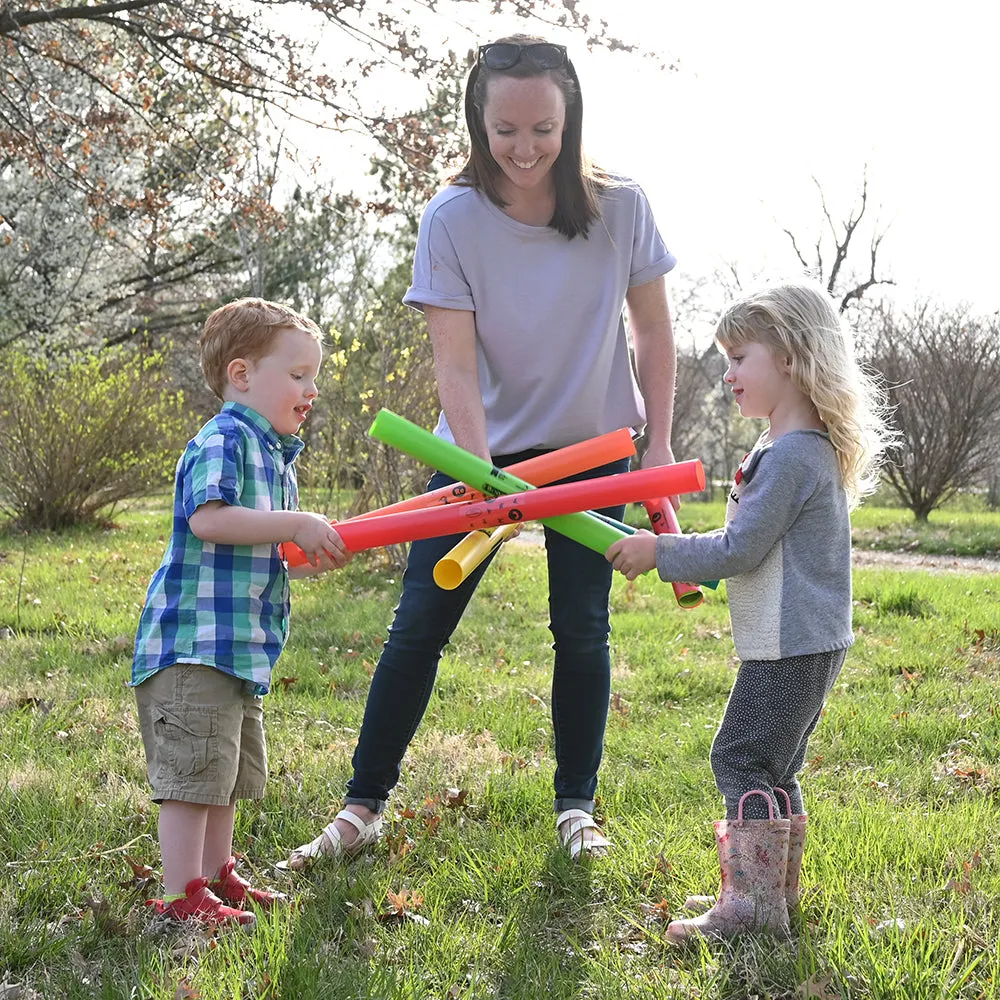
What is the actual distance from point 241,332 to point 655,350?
1111mm

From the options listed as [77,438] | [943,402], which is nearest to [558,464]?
[77,438]

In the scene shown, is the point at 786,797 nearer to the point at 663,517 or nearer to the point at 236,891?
the point at 663,517

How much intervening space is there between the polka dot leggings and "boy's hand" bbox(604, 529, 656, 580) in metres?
0.32

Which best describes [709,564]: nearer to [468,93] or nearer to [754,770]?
[754,770]

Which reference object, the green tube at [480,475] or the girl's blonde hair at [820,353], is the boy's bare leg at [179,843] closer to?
the green tube at [480,475]

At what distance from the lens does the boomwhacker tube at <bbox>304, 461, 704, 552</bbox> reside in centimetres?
227

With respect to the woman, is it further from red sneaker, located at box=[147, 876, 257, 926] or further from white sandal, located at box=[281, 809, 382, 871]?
red sneaker, located at box=[147, 876, 257, 926]

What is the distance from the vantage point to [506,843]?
280 centimetres

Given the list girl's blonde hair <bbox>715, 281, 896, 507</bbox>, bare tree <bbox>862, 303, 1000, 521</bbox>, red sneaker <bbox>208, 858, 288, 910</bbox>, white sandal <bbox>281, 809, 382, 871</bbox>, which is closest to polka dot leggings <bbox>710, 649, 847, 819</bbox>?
girl's blonde hair <bbox>715, 281, 896, 507</bbox>

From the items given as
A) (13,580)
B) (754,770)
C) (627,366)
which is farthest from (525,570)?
(754,770)

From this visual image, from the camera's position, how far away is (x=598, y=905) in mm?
2500

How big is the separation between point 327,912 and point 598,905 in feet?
2.11

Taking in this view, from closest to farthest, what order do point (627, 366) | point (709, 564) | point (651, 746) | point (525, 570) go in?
point (709, 564)
point (627, 366)
point (651, 746)
point (525, 570)

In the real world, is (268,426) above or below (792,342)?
below
